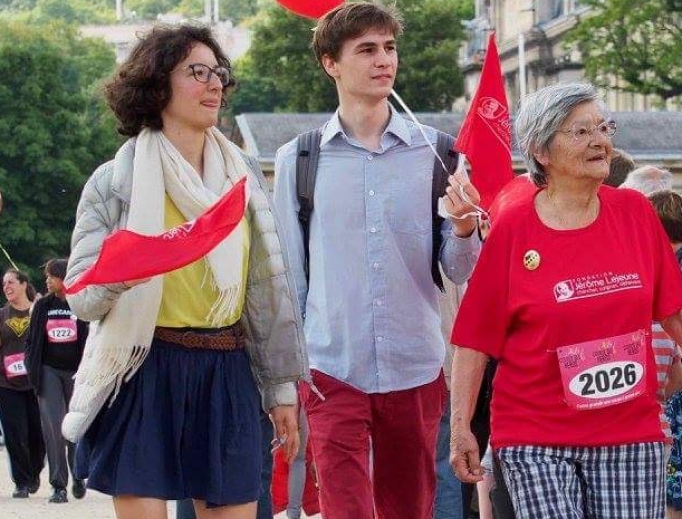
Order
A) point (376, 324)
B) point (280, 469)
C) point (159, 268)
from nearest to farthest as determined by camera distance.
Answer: point (159, 268)
point (376, 324)
point (280, 469)

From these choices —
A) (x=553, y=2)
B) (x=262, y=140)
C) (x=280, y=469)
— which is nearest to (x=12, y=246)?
(x=262, y=140)

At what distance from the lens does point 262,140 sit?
5812cm

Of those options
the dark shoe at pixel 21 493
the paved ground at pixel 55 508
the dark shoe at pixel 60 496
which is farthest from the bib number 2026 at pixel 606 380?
the dark shoe at pixel 21 493

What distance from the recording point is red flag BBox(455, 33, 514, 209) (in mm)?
8195

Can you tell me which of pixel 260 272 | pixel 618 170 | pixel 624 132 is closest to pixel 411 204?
pixel 260 272

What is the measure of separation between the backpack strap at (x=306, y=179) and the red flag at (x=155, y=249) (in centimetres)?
139

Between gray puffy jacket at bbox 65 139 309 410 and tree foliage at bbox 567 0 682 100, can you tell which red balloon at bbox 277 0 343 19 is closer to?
gray puffy jacket at bbox 65 139 309 410

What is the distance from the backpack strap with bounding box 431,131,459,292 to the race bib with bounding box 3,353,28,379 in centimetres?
1060

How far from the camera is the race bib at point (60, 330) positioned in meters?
16.2

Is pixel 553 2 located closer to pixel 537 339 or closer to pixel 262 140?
pixel 262 140

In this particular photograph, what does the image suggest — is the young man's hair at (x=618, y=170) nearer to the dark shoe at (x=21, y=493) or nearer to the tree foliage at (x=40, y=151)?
the dark shoe at (x=21, y=493)

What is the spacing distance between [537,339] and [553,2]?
94.0 m

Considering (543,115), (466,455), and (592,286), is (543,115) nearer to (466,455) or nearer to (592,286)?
(592,286)

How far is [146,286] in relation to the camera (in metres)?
6.16
